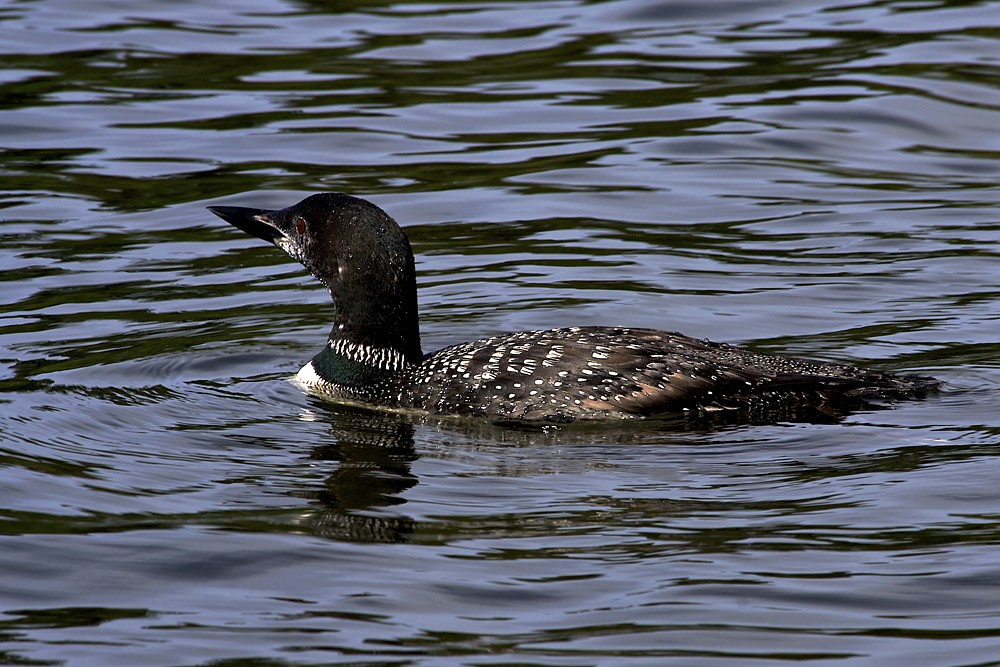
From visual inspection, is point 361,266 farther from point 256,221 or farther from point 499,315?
point 499,315

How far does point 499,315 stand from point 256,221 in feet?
5.00

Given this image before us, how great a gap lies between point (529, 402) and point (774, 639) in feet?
7.19

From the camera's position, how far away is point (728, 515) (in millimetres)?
5125

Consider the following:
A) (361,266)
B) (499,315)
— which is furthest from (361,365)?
(499,315)

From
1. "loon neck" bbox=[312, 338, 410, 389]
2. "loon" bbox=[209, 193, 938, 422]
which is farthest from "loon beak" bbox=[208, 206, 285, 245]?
"loon neck" bbox=[312, 338, 410, 389]

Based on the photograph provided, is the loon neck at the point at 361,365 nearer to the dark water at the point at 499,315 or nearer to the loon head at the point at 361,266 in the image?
the loon head at the point at 361,266

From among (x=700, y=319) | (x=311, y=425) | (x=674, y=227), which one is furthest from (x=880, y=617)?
(x=674, y=227)

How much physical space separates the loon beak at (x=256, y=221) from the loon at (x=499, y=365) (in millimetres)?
11

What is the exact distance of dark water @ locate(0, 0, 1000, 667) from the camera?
450 centimetres

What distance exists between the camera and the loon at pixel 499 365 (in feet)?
20.3

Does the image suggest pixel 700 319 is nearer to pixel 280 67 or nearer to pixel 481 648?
pixel 481 648

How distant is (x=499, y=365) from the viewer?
633 cm

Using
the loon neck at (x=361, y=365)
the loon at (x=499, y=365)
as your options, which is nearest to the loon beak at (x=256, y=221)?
the loon at (x=499, y=365)

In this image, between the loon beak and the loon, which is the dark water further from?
the loon beak
